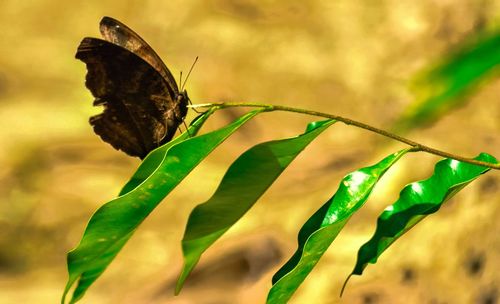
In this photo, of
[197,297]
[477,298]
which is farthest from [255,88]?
[477,298]

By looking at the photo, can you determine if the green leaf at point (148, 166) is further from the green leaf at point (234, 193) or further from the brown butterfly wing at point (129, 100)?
the brown butterfly wing at point (129, 100)

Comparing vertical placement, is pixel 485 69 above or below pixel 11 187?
below

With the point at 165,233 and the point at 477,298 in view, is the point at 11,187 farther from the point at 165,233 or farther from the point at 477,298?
the point at 477,298

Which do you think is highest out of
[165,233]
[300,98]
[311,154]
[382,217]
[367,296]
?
[300,98]

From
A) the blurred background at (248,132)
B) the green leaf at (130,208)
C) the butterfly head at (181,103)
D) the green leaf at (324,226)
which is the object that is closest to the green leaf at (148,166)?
the green leaf at (130,208)

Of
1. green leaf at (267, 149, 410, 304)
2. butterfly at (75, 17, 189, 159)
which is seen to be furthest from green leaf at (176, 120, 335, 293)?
butterfly at (75, 17, 189, 159)

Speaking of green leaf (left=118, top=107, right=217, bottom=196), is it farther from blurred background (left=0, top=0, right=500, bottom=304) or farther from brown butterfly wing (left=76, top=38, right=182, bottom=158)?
blurred background (left=0, top=0, right=500, bottom=304)

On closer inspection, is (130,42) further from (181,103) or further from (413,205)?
(413,205)
